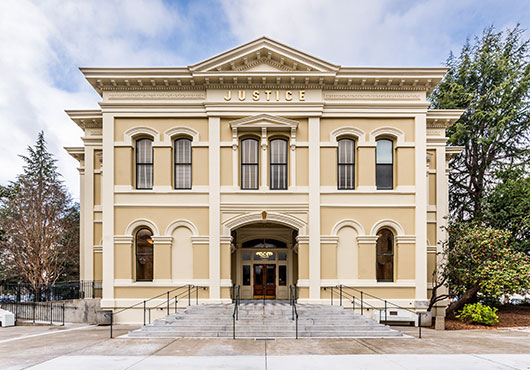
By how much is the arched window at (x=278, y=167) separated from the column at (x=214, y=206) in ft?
8.06

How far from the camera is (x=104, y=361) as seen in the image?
32.2ft

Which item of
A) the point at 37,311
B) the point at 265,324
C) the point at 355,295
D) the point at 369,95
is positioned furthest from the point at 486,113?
the point at 37,311

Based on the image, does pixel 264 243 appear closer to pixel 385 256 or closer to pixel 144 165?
pixel 385 256

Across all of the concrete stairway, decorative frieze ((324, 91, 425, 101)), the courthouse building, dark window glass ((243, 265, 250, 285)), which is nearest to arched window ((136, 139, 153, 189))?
the courthouse building

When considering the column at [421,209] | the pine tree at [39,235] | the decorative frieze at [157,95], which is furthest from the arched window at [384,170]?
the pine tree at [39,235]

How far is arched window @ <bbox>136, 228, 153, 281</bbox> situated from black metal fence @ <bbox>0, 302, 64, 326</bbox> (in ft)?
14.5

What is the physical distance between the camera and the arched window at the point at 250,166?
56.7 ft

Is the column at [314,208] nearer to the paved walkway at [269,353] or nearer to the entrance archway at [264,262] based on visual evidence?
the entrance archway at [264,262]

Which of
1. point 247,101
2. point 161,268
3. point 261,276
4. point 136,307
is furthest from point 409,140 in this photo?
point 136,307

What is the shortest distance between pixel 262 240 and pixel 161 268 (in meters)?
5.24

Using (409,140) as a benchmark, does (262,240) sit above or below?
below

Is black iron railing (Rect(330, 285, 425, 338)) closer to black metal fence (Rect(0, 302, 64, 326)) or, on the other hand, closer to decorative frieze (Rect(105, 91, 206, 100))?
decorative frieze (Rect(105, 91, 206, 100))

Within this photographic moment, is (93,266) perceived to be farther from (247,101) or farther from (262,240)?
(247,101)

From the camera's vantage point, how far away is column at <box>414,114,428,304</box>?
16.5 metres
